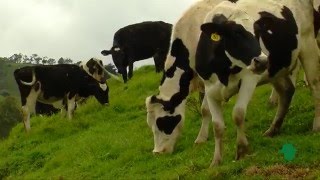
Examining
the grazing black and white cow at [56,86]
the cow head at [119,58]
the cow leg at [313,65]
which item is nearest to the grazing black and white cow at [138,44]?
the cow head at [119,58]

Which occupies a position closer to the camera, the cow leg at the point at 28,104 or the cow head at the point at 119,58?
the cow leg at the point at 28,104

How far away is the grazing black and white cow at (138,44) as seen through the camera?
25.0m

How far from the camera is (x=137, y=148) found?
12969 millimetres

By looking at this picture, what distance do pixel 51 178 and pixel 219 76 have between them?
5.23 m

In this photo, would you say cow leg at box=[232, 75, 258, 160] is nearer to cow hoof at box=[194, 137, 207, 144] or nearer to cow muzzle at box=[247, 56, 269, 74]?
cow muzzle at box=[247, 56, 269, 74]

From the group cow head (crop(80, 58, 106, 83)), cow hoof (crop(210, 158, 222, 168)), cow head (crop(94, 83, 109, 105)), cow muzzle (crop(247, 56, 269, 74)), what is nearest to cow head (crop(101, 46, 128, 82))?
cow head (crop(80, 58, 106, 83))

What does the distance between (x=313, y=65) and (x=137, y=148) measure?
4399mm

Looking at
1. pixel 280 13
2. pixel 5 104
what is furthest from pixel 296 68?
pixel 5 104

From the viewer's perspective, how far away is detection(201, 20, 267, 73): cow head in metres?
8.90

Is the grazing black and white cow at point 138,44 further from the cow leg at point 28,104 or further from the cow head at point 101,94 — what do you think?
the cow leg at point 28,104

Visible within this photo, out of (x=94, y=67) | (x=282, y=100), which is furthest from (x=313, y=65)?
(x=94, y=67)

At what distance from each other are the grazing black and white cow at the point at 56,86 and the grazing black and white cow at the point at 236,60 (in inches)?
313

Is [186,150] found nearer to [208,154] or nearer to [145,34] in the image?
[208,154]

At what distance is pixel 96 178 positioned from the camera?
1178 cm
